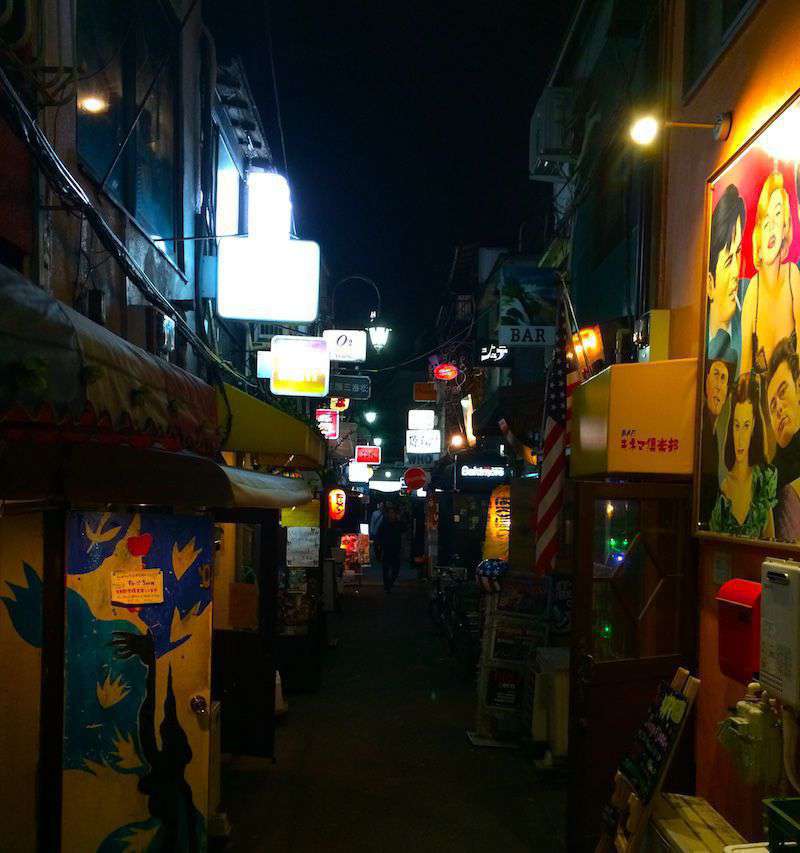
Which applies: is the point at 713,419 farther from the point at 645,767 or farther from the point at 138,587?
the point at 138,587

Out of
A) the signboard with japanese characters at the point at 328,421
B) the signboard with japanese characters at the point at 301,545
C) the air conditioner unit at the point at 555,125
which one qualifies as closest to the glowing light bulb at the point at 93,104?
the air conditioner unit at the point at 555,125

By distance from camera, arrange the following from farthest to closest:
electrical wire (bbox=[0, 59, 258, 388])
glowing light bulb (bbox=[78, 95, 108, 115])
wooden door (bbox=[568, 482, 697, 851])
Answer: glowing light bulb (bbox=[78, 95, 108, 115]), wooden door (bbox=[568, 482, 697, 851]), electrical wire (bbox=[0, 59, 258, 388])

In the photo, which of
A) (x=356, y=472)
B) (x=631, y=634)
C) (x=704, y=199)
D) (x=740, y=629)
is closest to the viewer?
(x=740, y=629)

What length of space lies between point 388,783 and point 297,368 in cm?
759

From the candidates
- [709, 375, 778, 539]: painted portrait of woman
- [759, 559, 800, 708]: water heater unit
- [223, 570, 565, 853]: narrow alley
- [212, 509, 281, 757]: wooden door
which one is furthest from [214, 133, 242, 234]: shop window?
[759, 559, 800, 708]: water heater unit

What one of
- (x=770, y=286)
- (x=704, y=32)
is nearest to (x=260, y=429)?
(x=770, y=286)

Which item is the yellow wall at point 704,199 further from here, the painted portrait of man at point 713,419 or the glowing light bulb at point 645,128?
the painted portrait of man at point 713,419

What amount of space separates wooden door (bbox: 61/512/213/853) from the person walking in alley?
55.8ft

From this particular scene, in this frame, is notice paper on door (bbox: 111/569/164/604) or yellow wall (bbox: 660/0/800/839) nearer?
yellow wall (bbox: 660/0/800/839)

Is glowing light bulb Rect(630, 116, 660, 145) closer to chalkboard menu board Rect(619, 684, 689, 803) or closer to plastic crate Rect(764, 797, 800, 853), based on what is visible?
chalkboard menu board Rect(619, 684, 689, 803)

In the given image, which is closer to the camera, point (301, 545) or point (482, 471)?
point (301, 545)

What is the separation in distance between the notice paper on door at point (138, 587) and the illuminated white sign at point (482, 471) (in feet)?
50.3

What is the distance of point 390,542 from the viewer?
2289cm

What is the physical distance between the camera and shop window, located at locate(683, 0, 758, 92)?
5.96 metres
